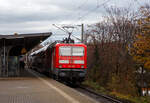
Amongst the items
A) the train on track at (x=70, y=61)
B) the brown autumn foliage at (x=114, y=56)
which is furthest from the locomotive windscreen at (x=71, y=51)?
the brown autumn foliage at (x=114, y=56)

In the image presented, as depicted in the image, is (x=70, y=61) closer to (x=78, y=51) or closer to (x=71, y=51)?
(x=71, y=51)

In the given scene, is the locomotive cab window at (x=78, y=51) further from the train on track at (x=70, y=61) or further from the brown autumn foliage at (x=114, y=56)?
the brown autumn foliage at (x=114, y=56)

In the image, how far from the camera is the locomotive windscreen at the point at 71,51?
64.6 ft

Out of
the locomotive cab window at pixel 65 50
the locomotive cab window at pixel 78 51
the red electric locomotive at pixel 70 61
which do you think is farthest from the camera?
the locomotive cab window at pixel 78 51

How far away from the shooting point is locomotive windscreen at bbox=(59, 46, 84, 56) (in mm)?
19703

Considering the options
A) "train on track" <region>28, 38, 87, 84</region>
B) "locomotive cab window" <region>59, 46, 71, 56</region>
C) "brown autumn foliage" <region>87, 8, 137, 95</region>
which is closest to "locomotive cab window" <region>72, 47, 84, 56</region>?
"train on track" <region>28, 38, 87, 84</region>

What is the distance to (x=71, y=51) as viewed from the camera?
19812mm

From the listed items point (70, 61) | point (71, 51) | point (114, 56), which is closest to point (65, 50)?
point (71, 51)

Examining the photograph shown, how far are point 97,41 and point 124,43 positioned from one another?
4.66m

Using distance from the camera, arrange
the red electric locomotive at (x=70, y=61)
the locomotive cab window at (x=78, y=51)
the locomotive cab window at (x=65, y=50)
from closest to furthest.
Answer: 1. the red electric locomotive at (x=70, y=61)
2. the locomotive cab window at (x=65, y=50)
3. the locomotive cab window at (x=78, y=51)

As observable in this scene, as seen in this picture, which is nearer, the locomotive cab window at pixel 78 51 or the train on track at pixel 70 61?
the train on track at pixel 70 61

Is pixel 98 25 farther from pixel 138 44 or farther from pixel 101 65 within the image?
pixel 138 44

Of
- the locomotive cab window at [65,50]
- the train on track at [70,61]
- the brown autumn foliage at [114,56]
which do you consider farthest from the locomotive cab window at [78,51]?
the brown autumn foliage at [114,56]

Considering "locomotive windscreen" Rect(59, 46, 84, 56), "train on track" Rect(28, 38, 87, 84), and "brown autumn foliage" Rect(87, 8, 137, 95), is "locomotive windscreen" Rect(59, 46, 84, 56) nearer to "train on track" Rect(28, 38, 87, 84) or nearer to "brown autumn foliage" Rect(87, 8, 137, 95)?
"train on track" Rect(28, 38, 87, 84)
